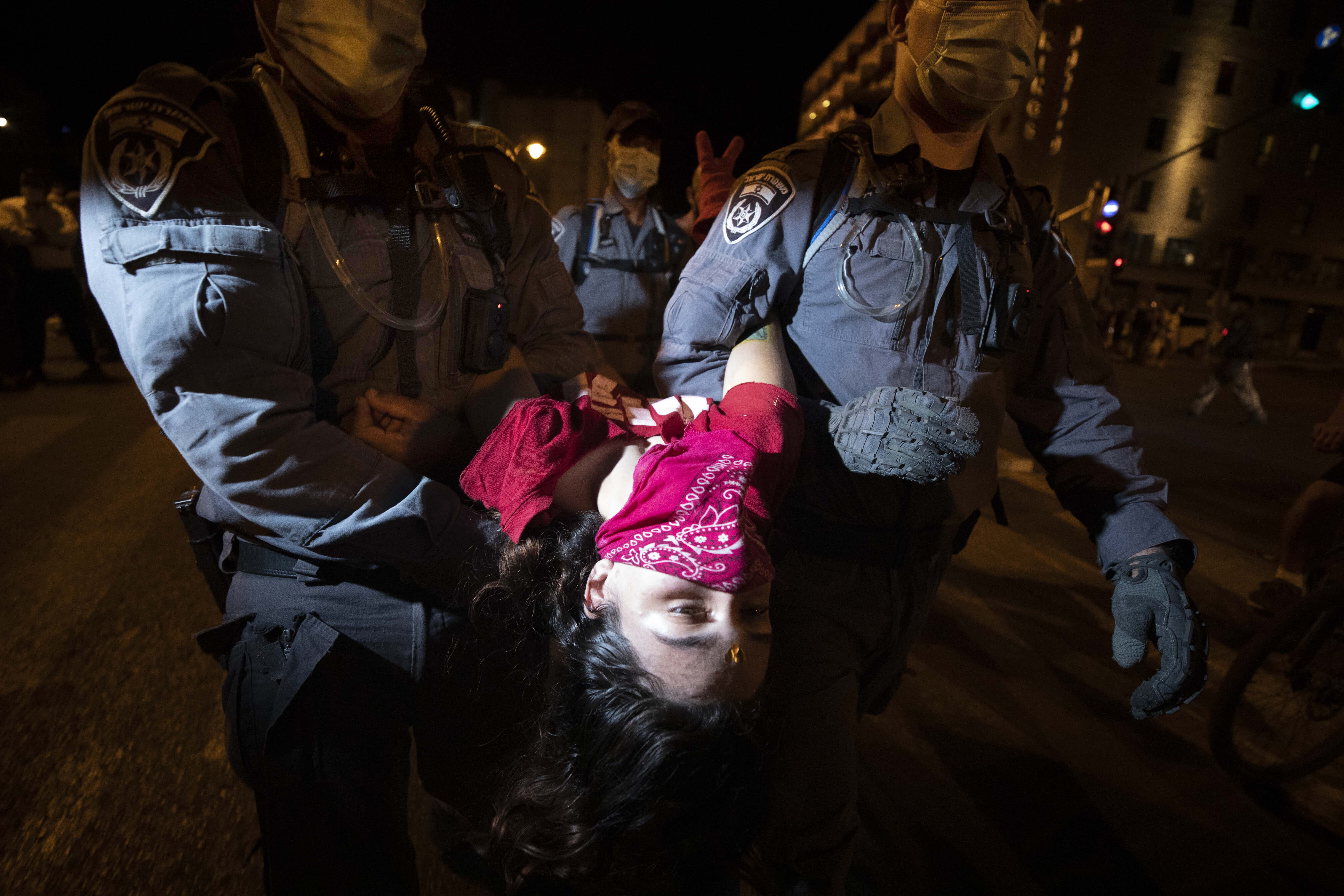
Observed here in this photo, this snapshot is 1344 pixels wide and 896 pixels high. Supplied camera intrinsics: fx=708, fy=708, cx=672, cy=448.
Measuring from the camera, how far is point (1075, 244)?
2880 centimetres

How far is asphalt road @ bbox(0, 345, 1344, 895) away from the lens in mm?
Answer: 2137

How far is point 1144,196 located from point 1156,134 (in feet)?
8.24

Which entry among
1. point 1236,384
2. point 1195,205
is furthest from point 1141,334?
point 1195,205

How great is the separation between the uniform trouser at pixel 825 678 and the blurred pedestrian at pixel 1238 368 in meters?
11.1

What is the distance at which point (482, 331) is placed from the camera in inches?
55.1

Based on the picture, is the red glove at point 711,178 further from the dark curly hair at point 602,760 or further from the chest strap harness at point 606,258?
the dark curly hair at point 602,760

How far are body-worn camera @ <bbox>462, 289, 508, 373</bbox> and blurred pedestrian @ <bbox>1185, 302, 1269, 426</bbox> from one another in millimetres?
11794

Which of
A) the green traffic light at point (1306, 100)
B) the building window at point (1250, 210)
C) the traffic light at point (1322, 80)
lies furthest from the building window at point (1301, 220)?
the green traffic light at point (1306, 100)

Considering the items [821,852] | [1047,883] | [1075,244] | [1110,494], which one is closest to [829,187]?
[1110,494]

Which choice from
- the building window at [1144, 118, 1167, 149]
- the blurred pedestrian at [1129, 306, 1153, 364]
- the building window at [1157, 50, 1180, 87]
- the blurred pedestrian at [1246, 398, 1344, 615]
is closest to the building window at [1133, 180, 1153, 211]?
the building window at [1144, 118, 1167, 149]

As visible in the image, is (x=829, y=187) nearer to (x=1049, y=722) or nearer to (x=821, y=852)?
(x=821, y=852)

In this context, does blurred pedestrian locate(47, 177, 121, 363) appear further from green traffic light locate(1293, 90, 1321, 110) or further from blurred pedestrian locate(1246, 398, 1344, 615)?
green traffic light locate(1293, 90, 1321, 110)

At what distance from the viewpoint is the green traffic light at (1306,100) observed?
31.2 feet

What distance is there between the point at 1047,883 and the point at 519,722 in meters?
1.91
